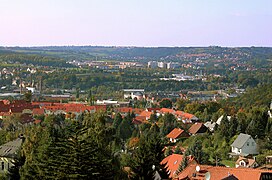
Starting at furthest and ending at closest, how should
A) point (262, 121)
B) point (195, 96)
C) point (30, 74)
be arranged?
point (30, 74)
point (195, 96)
point (262, 121)

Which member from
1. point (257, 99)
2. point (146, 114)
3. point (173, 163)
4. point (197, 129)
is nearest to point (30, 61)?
point (146, 114)

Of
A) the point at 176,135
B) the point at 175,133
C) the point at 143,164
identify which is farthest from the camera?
the point at 175,133

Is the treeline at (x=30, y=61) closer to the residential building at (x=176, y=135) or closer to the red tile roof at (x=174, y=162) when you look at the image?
the residential building at (x=176, y=135)

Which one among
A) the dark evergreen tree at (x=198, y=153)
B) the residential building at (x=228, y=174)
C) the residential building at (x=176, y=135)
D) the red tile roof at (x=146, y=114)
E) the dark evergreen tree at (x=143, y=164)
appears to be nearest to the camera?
the dark evergreen tree at (x=143, y=164)

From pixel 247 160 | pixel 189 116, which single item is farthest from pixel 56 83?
pixel 247 160

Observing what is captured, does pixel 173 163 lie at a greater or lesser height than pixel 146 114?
greater

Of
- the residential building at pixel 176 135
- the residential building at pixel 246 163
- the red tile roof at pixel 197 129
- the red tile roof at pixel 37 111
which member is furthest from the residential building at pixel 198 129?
the red tile roof at pixel 37 111

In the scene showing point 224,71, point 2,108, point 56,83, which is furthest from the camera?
point 224,71

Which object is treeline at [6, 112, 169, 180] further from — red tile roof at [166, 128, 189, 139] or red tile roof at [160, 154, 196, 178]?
red tile roof at [166, 128, 189, 139]

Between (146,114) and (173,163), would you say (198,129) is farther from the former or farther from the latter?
(146,114)

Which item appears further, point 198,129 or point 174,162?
point 198,129

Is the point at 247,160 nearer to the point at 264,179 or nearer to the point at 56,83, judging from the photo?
the point at 264,179
